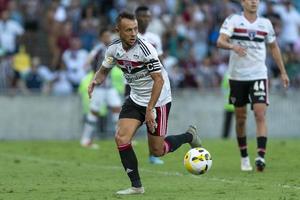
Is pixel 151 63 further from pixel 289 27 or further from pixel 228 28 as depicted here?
pixel 289 27

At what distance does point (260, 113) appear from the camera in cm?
1383

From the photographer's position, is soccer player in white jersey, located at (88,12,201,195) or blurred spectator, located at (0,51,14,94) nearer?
soccer player in white jersey, located at (88,12,201,195)

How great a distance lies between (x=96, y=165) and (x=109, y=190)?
4223mm

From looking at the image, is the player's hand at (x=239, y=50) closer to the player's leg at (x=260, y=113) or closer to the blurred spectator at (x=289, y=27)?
the player's leg at (x=260, y=113)

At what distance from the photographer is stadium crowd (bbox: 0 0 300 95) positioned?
25.3 metres

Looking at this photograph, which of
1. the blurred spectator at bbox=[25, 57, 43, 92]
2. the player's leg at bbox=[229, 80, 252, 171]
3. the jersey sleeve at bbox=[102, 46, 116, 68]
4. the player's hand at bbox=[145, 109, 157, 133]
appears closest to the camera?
the player's hand at bbox=[145, 109, 157, 133]

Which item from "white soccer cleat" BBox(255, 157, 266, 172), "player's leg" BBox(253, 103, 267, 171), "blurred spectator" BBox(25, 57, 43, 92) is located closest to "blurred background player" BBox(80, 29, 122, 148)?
"blurred spectator" BBox(25, 57, 43, 92)

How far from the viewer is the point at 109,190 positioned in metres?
11.6

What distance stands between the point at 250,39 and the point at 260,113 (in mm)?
1169

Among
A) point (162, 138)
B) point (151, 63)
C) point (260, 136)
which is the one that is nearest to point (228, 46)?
point (260, 136)

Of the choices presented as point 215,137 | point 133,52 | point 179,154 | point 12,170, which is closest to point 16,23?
point 215,137

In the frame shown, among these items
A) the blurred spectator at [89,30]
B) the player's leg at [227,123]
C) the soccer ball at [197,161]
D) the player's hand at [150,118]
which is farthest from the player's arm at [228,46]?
the blurred spectator at [89,30]

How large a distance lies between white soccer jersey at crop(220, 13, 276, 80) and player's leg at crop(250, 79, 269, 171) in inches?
7.0

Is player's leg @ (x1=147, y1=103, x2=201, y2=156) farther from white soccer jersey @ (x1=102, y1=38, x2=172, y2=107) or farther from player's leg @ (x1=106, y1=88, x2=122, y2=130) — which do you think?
player's leg @ (x1=106, y1=88, x2=122, y2=130)
